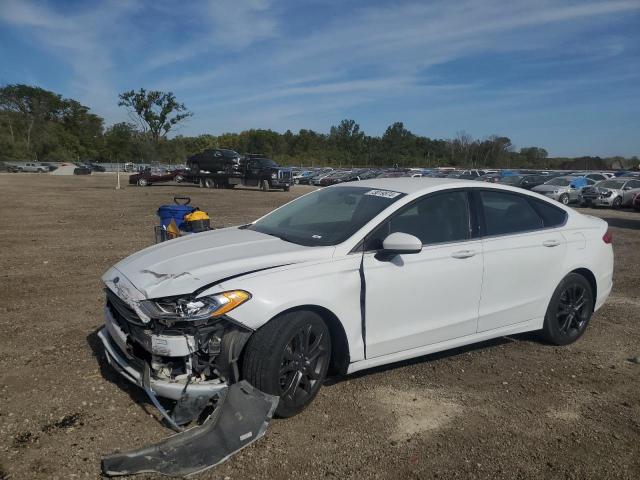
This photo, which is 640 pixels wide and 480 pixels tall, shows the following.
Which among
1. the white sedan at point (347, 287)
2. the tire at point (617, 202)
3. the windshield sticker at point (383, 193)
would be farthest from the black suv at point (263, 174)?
the windshield sticker at point (383, 193)

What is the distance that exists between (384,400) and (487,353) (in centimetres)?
147

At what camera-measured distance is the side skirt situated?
3802 mm

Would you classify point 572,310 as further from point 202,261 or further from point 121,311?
point 121,311

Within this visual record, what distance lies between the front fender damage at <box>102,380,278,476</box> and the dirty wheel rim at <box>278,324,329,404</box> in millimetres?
229

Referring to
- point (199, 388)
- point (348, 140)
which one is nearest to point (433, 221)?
point (199, 388)

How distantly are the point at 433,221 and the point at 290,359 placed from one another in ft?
5.49

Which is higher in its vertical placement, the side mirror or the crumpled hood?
the side mirror

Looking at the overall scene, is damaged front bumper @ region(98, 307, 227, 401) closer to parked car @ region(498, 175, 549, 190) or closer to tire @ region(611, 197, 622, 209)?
tire @ region(611, 197, 622, 209)

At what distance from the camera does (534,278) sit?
15.3 feet

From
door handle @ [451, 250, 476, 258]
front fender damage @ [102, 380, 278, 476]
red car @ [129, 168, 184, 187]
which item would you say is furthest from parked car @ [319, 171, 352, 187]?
front fender damage @ [102, 380, 278, 476]

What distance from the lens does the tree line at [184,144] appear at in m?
78.2

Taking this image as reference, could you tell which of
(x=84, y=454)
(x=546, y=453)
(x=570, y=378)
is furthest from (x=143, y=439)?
(x=570, y=378)

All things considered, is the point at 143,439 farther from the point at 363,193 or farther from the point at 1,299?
the point at 1,299

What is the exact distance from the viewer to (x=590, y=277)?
5.13 meters
